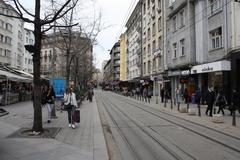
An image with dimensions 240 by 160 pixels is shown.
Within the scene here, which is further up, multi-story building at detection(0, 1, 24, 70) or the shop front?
multi-story building at detection(0, 1, 24, 70)

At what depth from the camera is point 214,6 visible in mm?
27641

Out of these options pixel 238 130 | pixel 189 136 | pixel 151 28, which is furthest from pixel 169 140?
pixel 151 28

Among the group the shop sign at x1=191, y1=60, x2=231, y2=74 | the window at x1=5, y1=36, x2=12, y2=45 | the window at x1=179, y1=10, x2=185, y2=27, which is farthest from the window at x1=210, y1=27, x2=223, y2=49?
the window at x1=5, y1=36, x2=12, y2=45

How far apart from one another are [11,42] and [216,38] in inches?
1887

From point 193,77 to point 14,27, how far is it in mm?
46040

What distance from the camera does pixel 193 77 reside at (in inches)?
1294

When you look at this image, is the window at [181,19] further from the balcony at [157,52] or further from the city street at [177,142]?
the city street at [177,142]

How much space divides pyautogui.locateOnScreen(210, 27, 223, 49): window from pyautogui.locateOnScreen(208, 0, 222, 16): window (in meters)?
1.66

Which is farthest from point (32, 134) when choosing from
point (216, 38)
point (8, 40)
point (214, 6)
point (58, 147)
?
point (8, 40)

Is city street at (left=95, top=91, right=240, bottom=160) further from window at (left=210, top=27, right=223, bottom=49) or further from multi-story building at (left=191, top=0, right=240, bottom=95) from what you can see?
window at (left=210, top=27, right=223, bottom=49)

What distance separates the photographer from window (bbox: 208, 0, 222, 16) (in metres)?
26.4

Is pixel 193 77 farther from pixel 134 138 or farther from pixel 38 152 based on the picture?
pixel 38 152

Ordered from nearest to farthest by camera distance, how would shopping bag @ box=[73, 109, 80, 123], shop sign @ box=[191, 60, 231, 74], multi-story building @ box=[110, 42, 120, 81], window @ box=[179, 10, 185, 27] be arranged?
shopping bag @ box=[73, 109, 80, 123], shop sign @ box=[191, 60, 231, 74], window @ box=[179, 10, 185, 27], multi-story building @ box=[110, 42, 120, 81]

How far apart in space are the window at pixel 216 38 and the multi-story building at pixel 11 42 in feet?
124
